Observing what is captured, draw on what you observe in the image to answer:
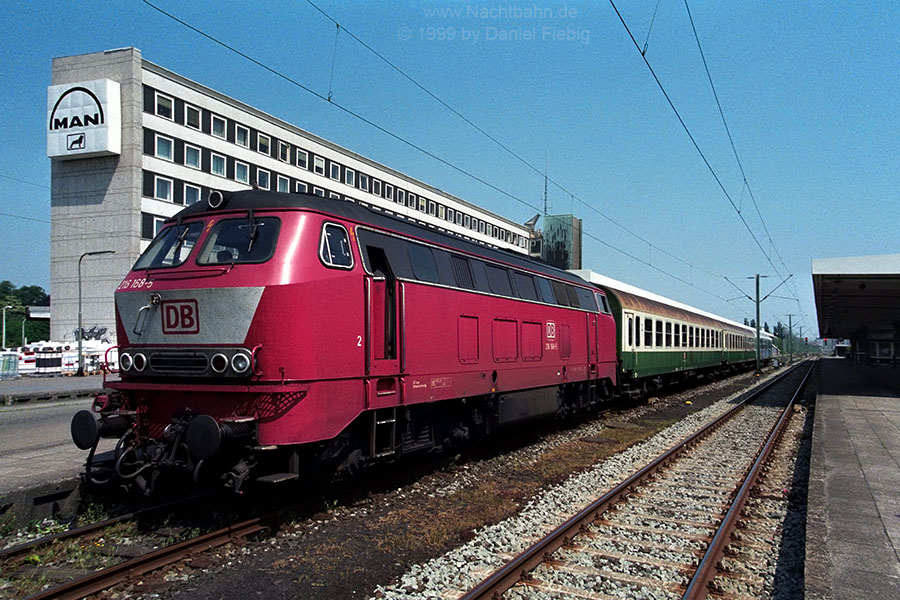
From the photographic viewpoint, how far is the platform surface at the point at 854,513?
5406 millimetres

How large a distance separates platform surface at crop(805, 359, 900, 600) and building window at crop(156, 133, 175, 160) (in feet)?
127

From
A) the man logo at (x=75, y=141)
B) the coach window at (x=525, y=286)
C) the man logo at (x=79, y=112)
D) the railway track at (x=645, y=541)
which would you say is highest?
the man logo at (x=79, y=112)

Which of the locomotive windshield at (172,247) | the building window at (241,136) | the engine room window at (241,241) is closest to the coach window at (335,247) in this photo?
the engine room window at (241,241)

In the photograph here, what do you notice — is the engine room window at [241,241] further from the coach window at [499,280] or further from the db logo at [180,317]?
the coach window at [499,280]

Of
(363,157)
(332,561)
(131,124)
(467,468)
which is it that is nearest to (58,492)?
(332,561)

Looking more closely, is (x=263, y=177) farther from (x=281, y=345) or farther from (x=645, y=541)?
(x=645, y=541)

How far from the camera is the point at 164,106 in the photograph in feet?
134

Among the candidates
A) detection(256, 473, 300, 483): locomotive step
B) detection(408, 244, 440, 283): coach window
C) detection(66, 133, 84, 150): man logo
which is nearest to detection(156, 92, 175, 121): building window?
detection(66, 133, 84, 150): man logo

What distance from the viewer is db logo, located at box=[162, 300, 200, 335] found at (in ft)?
23.4

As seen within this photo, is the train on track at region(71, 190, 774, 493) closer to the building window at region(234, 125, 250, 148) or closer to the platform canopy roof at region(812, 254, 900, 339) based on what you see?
the platform canopy roof at region(812, 254, 900, 339)

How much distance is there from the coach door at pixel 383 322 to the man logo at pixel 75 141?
129 ft

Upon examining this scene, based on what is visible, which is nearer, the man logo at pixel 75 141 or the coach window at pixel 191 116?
the man logo at pixel 75 141

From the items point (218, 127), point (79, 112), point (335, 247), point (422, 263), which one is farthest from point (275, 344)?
point (218, 127)

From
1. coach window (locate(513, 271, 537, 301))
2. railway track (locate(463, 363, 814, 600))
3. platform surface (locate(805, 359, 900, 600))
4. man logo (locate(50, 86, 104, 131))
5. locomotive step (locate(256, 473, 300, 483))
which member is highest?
man logo (locate(50, 86, 104, 131))
